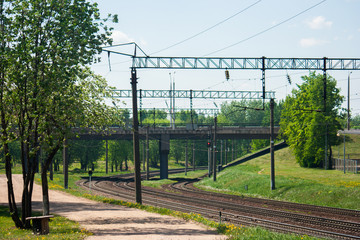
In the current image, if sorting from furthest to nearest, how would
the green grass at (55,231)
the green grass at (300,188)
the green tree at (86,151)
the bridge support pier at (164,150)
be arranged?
1. the green tree at (86,151)
2. the bridge support pier at (164,150)
3. the green grass at (300,188)
4. the green grass at (55,231)

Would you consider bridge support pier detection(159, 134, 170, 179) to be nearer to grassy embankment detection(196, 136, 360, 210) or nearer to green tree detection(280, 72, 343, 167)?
grassy embankment detection(196, 136, 360, 210)

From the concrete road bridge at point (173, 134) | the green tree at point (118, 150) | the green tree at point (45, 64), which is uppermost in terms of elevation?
the green tree at point (45, 64)

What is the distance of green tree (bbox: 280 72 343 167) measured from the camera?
60.4 m

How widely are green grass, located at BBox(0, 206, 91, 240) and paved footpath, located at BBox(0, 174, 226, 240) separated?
604mm

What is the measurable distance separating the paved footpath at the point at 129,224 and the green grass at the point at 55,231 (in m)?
0.60

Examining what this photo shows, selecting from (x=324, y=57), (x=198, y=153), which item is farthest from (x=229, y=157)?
(x=324, y=57)

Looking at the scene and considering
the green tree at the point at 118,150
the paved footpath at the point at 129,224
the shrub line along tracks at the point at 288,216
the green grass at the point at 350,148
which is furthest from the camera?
the green tree at the point at 118,150

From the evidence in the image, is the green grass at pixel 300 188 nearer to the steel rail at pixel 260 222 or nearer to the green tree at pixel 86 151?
→ the steel rail at pixel 260 222

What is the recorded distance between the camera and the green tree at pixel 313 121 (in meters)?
60.4

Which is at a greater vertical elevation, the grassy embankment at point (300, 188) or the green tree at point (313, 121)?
the green tree at point (313, 121)

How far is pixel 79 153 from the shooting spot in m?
98.0

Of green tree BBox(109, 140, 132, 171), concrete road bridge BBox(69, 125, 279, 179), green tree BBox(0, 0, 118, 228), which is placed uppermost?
green tree BBox(0, 0, 118, 228)

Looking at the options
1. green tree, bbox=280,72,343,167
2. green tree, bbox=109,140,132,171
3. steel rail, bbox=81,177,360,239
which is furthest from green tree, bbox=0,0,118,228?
green tree, bbox=109,140,132,171

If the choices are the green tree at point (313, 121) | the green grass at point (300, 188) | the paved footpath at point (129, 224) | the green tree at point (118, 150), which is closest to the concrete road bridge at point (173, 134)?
the green tree at point (313, 121)
